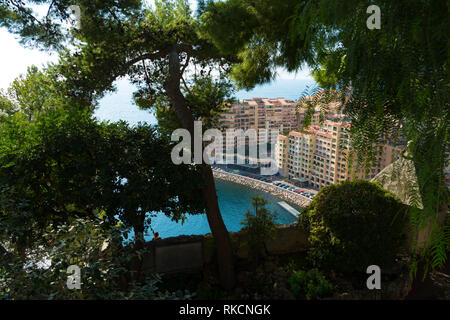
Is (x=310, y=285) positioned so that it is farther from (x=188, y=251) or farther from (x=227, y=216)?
(x=227, y=216)

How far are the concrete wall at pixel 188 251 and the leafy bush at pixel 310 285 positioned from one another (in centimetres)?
93

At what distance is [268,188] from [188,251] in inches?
810

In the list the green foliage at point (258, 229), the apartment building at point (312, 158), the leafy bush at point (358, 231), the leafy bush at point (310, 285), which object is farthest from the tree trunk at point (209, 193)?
the apartment building at point (312, 158)

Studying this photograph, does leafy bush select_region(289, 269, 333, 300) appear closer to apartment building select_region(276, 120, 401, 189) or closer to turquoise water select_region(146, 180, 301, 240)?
turquoise water select_region(146, 180, 301, 240)

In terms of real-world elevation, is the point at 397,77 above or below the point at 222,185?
above

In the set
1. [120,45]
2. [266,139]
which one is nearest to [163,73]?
[120,45]

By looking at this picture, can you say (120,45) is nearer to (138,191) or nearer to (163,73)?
(163,73)

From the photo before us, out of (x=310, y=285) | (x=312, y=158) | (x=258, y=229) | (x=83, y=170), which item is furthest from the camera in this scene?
Answer: (x=312, y=158)

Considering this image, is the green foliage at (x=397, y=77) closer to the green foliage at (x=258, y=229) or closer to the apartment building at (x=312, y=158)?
the green foliage at (x=258, y=229)

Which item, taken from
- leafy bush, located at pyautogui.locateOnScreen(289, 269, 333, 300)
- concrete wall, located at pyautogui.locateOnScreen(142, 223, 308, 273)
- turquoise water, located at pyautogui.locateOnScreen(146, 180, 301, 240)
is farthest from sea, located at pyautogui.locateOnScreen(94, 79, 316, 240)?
leafy bush, located at pyautogui.locateOnScreen(289, 269, 333, 300)

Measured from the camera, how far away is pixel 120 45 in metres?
3.65

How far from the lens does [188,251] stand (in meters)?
4.19

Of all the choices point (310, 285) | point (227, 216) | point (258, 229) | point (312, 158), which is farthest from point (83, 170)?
point (312, 158)

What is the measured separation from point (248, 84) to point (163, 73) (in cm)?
173
